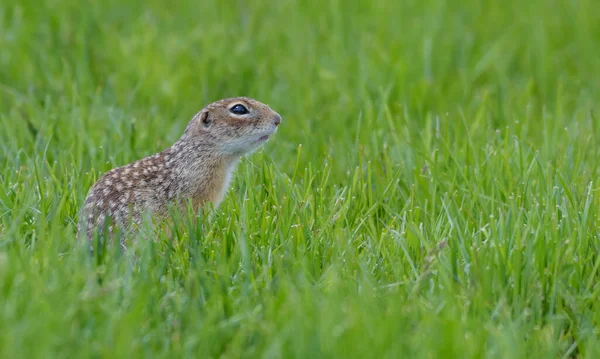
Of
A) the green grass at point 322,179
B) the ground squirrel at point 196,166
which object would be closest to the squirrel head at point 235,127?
the ground squirrel at point 196,166

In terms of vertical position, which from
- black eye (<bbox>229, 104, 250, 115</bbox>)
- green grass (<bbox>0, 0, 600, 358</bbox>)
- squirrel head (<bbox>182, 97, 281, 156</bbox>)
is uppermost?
black eye (<bbox>229, 104, 250, 115</bbox>)

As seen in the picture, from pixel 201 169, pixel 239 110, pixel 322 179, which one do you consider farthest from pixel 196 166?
pixel 322 179

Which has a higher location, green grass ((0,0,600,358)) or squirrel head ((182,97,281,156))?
squirrel head ((182,97,281,156))

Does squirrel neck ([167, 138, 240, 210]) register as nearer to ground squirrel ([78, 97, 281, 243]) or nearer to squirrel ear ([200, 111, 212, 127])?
ground squirrel ([78, 97, 281, 243])

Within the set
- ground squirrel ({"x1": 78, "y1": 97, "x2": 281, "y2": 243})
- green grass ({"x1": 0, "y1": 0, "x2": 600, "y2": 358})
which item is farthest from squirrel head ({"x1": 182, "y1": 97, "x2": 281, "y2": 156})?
green grass ({"x1": 0, "y1": 0, "x2": 600, "y2": 358})

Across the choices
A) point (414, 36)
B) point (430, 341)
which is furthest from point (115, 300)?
point (414, 36)

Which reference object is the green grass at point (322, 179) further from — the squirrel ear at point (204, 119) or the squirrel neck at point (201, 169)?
the squirrel ear at point (204, 119)

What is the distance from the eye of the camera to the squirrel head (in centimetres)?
568

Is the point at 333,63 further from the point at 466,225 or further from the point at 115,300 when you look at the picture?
the point at 115,300

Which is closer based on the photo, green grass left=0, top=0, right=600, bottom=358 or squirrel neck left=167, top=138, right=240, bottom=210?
green grass left=0, top=0, right=600, bottom=358

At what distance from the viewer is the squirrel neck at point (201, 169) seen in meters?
5.56

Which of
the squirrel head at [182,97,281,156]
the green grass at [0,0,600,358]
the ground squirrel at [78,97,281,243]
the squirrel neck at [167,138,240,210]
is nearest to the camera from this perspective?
the green grass at [0,0,600,358]

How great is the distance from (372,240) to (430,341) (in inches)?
53.2

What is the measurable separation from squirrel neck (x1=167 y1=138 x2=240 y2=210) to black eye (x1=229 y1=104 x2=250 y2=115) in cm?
22
